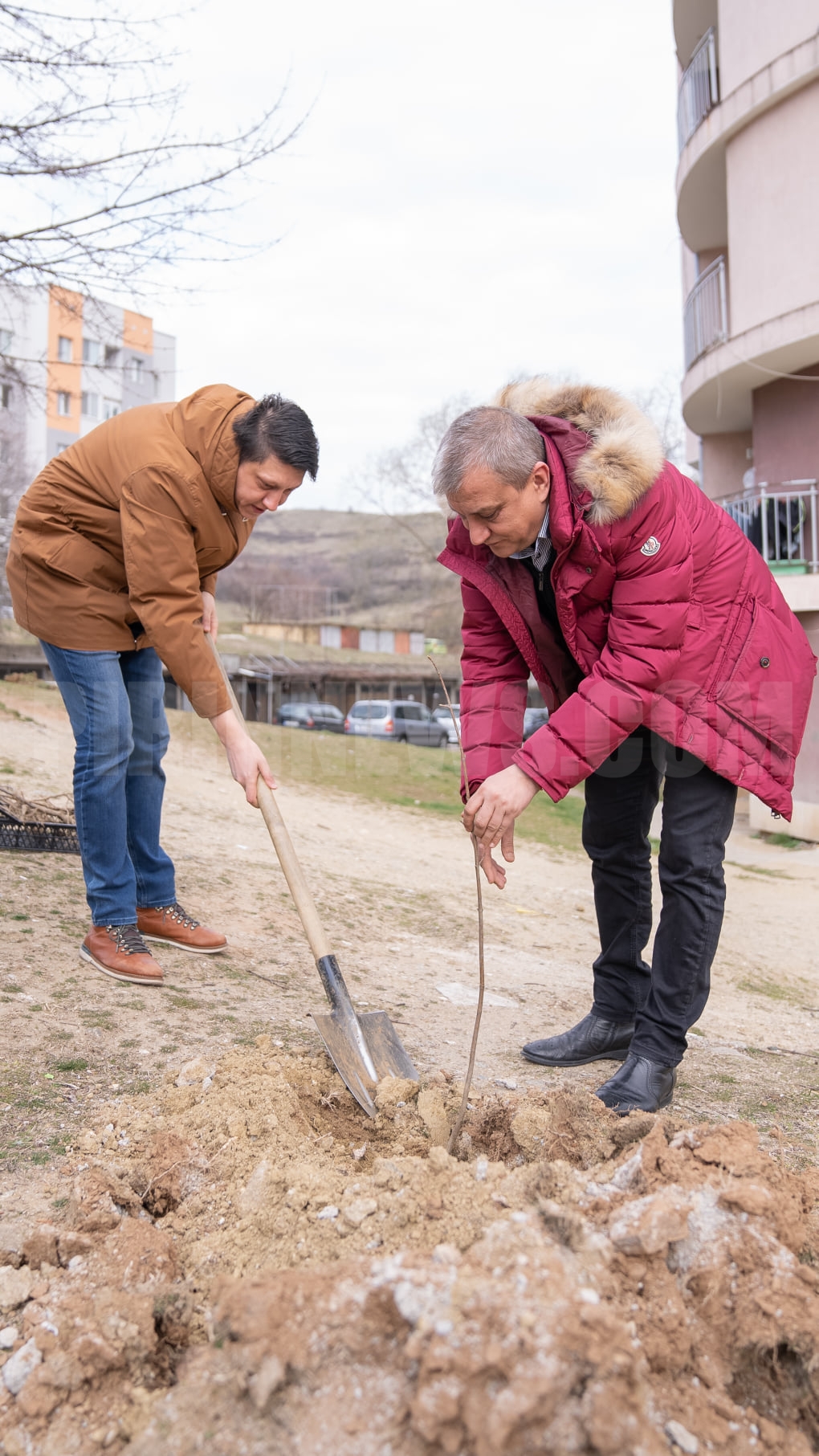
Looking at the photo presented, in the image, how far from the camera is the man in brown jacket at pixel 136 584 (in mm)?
2836

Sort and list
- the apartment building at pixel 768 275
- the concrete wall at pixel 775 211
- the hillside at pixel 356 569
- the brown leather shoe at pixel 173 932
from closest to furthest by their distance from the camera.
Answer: the brown leather shoe at pixel 173 932 → the apartment building at pixel 768 275 → the concrete wall at pixel 775 211 → the hillside at pixel 356 569

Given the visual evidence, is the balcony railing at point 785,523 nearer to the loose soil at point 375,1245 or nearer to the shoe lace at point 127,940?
the loose soil at point 375,1245

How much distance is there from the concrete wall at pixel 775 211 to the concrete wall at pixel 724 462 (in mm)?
3342

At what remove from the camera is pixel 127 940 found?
3.24m

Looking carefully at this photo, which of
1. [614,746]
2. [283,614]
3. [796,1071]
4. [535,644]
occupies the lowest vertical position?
[796,1071]

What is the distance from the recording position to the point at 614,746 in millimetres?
2354

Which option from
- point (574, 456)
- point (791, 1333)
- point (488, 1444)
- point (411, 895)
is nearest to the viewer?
point (488, 1444)

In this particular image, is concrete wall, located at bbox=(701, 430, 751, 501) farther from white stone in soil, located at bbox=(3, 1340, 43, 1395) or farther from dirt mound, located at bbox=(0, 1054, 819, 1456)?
white stone in soil, located at bbox=(3, 1340, 43, 1395)

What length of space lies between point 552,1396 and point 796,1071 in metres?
2.15

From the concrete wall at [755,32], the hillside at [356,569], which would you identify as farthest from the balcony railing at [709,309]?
the hillside at [356,569]

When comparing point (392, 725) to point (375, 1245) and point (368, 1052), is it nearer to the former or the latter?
point (368, 1052)

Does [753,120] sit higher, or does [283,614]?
[283,614]

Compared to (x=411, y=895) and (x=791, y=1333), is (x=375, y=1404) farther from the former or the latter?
(x=411, y=895)

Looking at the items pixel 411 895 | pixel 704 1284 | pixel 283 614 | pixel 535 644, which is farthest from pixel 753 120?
pixel 283 614
